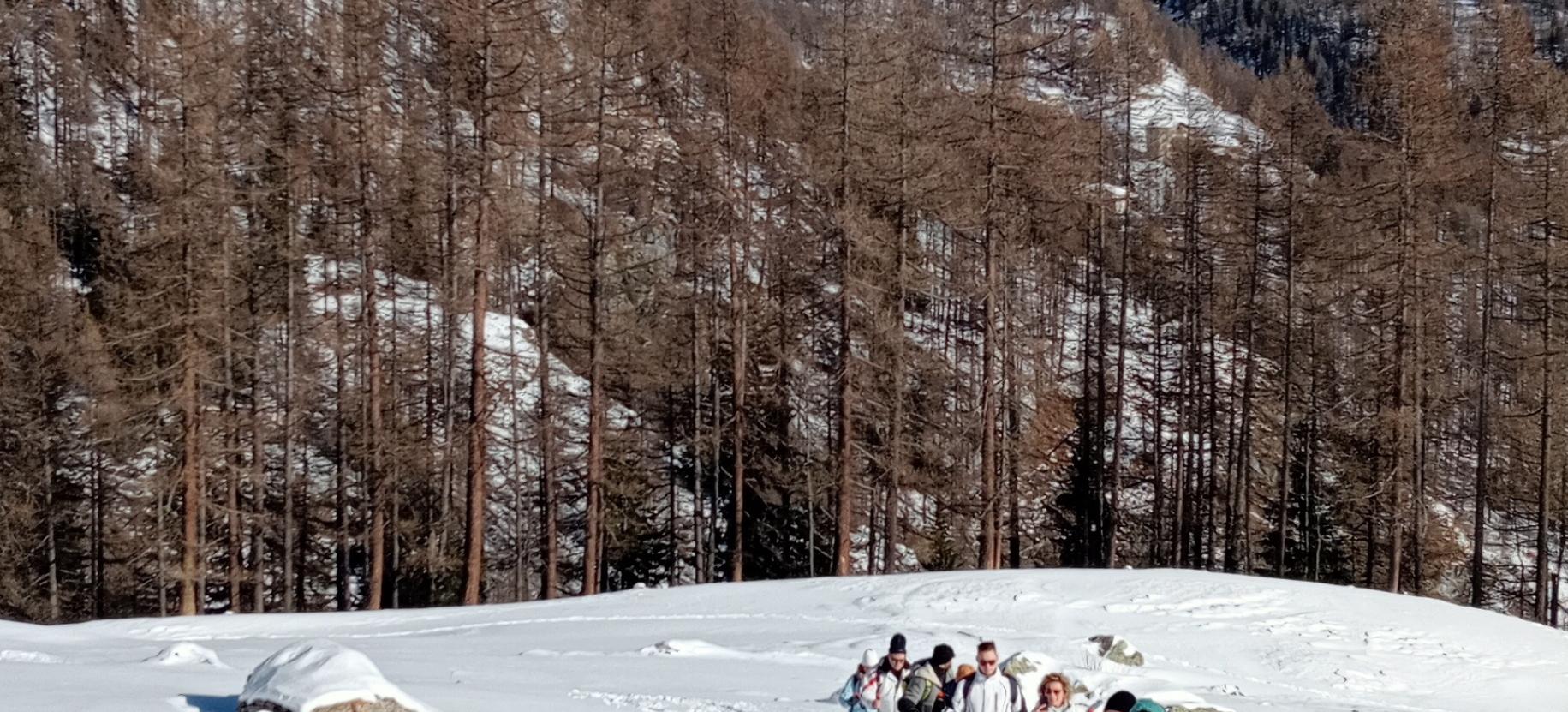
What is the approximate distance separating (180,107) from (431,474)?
37.1 ft

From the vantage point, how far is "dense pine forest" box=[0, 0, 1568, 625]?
829 inches

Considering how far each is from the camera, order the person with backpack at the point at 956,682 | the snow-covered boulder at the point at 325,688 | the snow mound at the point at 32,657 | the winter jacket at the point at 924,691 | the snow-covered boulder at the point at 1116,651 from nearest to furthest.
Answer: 1. the snow-covered boulder at the point at 325,688
2. the person with backpack at the point at 956,682
3. the winter jacket at the point at 924,691
4. the snow mound at the point at 32,657
5. the snow-covered boulder at the point at 1116,651

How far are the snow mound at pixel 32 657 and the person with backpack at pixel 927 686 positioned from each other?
7741 millimetres

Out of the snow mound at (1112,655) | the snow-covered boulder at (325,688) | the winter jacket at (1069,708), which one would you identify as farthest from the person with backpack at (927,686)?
the snow mound at (1112,655)

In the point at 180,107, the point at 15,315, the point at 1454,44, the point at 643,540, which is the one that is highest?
the point at 1454,44

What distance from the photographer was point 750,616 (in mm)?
15117

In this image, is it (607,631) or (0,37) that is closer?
(607,631)

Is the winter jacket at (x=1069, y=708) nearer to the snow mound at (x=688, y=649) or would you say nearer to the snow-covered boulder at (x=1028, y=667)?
the snow-covered boulder at (x=1028, y=667)

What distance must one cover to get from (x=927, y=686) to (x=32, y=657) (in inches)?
336

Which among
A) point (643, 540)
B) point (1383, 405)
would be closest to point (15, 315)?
point (643, 540)

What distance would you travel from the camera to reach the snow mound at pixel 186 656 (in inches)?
430

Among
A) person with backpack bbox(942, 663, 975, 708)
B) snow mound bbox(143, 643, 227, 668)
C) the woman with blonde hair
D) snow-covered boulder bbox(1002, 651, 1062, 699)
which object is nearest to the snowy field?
snow mound bbox(143, 643, 227, 668)

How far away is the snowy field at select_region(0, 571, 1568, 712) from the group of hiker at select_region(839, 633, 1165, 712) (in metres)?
1.58

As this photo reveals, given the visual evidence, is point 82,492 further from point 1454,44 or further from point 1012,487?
point 1454,44
